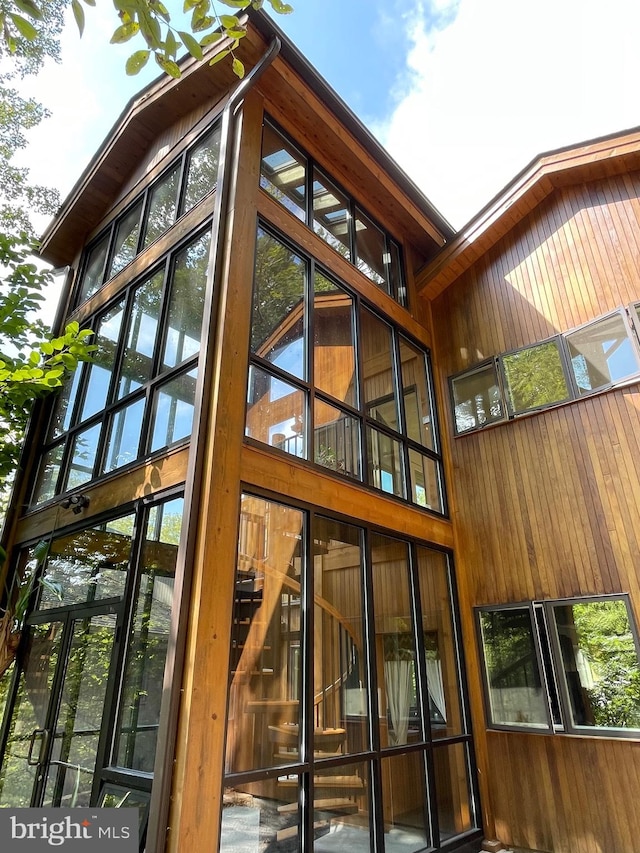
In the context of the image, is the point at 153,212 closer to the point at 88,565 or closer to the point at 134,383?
the point at 134,383

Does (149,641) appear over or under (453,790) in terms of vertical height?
over

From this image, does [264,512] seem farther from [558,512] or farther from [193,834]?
[558,512]

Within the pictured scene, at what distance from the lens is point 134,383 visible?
521cm

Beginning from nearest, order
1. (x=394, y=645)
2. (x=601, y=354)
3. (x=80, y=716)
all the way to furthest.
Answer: (x=80, y=716), (x=394, y=645), (x=601, y=354)

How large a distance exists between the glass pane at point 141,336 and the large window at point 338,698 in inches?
83.0

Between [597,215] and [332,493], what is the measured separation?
4.69m

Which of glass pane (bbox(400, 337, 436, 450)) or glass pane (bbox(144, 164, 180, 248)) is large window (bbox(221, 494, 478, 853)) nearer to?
glass pane (bbox(400, 337, 436, 450))

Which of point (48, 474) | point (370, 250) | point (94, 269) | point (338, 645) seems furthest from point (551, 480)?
point (94, 269)

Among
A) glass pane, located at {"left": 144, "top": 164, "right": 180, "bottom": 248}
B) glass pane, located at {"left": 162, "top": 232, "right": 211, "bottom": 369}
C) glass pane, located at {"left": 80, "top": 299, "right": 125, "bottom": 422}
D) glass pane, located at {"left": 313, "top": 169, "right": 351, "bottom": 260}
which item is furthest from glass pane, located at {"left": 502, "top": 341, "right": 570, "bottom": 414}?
glass pane, located at {"left": 80, "top": 299, "right": 125, "bottom": 422}

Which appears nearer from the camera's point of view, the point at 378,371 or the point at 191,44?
the point at 191,44

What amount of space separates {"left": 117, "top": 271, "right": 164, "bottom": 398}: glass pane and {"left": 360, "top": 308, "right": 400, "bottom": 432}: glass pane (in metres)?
2.22

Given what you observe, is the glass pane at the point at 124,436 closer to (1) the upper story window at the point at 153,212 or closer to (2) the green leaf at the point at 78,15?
(1) the upper story window at the point at 153,212

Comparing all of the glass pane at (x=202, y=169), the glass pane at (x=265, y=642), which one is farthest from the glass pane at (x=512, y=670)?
the glass pane at (x=202, y=169)

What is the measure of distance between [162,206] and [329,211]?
195 cm
